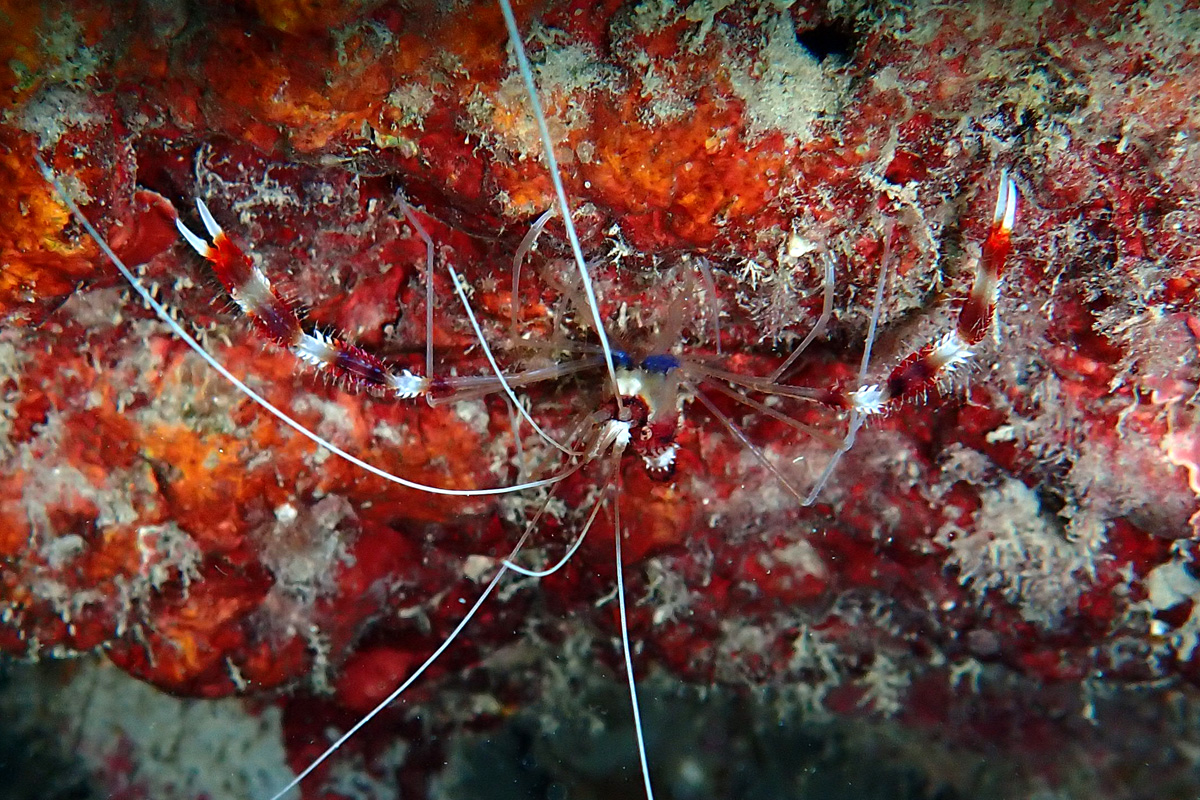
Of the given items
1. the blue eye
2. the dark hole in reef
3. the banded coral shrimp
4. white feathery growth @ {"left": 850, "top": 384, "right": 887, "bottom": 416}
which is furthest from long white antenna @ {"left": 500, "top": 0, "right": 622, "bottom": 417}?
white feathery growth @ {"left": 850, "top": 384, "right": 887, "bottom": 416}

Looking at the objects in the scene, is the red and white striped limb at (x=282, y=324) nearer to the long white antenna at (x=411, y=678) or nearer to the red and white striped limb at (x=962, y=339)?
the long white antenna at (x=411, y=678)

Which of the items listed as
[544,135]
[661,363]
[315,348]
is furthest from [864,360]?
[315,348]

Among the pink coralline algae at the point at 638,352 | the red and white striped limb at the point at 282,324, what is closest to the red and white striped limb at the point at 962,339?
the pink coralline algae at the point at 638,352

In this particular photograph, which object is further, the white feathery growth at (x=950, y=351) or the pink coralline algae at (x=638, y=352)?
the white feathery growth at (x=950, y=351)

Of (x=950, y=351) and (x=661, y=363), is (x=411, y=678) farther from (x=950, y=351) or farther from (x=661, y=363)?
(x=950, y=351)

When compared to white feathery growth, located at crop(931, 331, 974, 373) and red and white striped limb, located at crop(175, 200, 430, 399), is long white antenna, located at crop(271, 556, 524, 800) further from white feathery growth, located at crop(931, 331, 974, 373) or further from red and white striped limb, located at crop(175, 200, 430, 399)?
white feathery growth, located at crop(931, 331, 974, 373)
